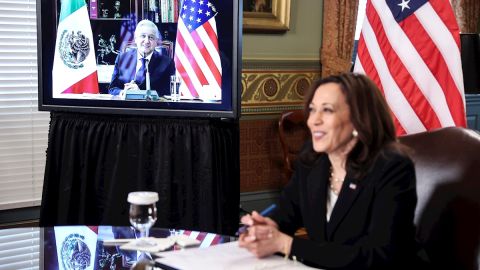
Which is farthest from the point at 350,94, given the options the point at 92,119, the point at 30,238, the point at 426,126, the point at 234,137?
the point at 92,119

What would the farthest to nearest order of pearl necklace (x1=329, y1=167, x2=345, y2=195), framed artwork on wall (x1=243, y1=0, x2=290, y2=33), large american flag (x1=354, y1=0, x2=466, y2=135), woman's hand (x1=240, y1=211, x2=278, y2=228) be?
framed artwork on wall (x1=243, y1=0, x2=290, y2=33) < large american flag (x1=354, y1=0, x2=466, y2=135) < pearl necklace (x1=329, y1=167, x2=345, y2=195) < woman's hand (x1=240, y1=211, x2=278, y2=228)

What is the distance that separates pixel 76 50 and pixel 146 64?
40cm

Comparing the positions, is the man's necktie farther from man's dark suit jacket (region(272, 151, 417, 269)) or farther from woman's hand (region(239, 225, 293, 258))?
woman's hand (region(239, 225, 293, 258))

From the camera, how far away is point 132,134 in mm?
3410

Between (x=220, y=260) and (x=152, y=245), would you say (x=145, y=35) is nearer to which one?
(x=152, y=245)

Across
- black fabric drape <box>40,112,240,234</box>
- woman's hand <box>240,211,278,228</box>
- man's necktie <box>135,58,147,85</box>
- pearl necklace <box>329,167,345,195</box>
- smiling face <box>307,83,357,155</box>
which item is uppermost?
man's necktie <box>135,58,147,85</box>

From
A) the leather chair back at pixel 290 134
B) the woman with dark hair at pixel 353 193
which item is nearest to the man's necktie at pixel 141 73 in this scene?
the leather chair back at pixel 290 134

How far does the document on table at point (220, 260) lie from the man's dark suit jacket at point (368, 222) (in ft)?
0.20

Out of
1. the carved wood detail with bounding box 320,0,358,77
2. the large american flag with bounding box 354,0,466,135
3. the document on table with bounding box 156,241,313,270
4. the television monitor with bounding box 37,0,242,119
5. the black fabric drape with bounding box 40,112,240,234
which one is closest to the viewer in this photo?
the document on table with bounding box 156,241,313,270

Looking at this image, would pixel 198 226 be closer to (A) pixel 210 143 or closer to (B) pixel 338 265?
(A) pixel 210 143

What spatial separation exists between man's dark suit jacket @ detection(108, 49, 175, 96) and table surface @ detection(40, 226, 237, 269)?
4.51 ft

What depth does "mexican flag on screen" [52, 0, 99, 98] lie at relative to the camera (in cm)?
336

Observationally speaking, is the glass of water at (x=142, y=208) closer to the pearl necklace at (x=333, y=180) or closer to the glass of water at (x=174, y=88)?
the pearl necklace at (x=333, y=180)

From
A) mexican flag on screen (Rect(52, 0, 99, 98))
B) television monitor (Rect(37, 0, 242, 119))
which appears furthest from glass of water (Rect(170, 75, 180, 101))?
mexican flag on screen (Rect(52, 0, 99, 98))
